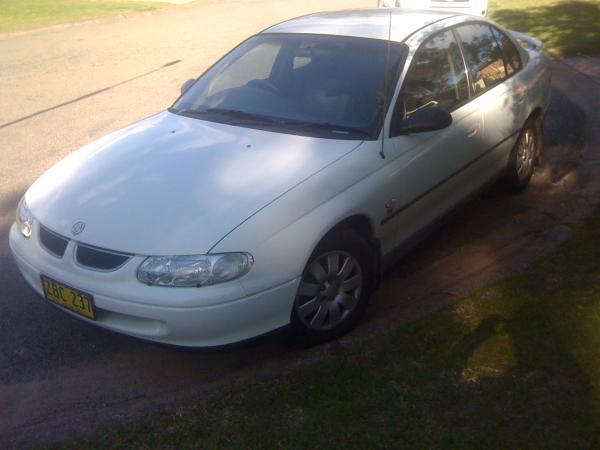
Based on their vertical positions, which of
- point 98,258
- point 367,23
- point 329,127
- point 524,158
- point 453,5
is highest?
point 367,23

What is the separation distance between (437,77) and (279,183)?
1766 mm

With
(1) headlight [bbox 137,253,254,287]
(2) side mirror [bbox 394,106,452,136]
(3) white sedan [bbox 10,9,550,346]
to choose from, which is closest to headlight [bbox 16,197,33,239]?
(3) white sedan [bbox 10,9,550,346]

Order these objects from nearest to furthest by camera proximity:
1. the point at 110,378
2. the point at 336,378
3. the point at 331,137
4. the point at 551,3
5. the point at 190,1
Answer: the point at 336,378 → the point at 110,378 → the point at 331,137 → the point at 551,3 → the point at 190,1

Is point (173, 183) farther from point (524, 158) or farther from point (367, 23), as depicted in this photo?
point (524, 158)

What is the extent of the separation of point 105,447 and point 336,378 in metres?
1.18

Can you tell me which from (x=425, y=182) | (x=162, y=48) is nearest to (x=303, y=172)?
(x=425, y=182)

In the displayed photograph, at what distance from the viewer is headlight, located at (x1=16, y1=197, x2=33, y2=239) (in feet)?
13.8

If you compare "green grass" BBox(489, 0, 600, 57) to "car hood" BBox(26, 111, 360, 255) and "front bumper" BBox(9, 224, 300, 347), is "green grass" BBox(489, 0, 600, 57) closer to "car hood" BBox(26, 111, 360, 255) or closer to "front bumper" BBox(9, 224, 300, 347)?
"car hood" BBox(26, 111, 360, 255)

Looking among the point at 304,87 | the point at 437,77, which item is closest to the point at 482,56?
the point at 437,77

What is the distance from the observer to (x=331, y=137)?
4.42 m

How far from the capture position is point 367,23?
5320mm

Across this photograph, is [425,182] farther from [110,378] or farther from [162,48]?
[162,48]

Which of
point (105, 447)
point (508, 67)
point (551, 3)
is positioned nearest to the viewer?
point (105, 447)

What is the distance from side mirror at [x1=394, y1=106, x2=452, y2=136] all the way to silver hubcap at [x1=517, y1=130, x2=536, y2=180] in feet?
6.38
